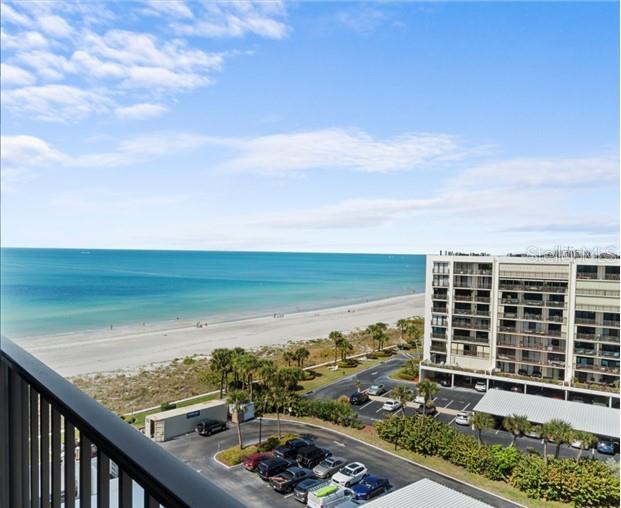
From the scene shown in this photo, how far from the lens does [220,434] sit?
5.20 ft

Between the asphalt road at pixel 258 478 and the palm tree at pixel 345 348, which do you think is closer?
the asphalt road at pixel 258 478

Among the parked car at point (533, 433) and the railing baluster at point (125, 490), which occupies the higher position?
the railing baluster at point (125, 490)

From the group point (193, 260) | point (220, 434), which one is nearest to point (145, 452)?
point (220, 434)

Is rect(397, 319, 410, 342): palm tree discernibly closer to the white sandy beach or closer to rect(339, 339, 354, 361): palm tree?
the white sandy beach

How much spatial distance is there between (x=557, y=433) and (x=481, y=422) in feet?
0.67

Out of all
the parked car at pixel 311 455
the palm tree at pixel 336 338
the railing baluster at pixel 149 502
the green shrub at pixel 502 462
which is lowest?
the parked car at pixel 311 455

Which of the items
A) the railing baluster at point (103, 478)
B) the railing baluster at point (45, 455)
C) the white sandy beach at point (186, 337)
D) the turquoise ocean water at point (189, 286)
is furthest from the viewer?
the turquoise ocean water at point (189, 286)

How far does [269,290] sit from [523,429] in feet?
6.07

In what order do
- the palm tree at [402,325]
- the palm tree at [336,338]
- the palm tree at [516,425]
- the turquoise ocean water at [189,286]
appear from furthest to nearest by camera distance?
the turquoise ocean water at [189,286] → the palm tree at [336,338] → the palm tree at [402,325] → the palm tree at [516,425]

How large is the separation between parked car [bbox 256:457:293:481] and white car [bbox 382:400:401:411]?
14.2 inches

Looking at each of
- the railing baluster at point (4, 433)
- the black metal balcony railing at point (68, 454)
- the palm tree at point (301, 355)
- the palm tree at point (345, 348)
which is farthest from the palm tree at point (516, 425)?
the railing baluster at point (4, 433)

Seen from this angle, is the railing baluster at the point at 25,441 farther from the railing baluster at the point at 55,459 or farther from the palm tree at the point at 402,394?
the palm tree at the point at 402,394

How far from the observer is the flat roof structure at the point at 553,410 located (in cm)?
128

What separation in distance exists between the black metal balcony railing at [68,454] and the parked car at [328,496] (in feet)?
1.99
